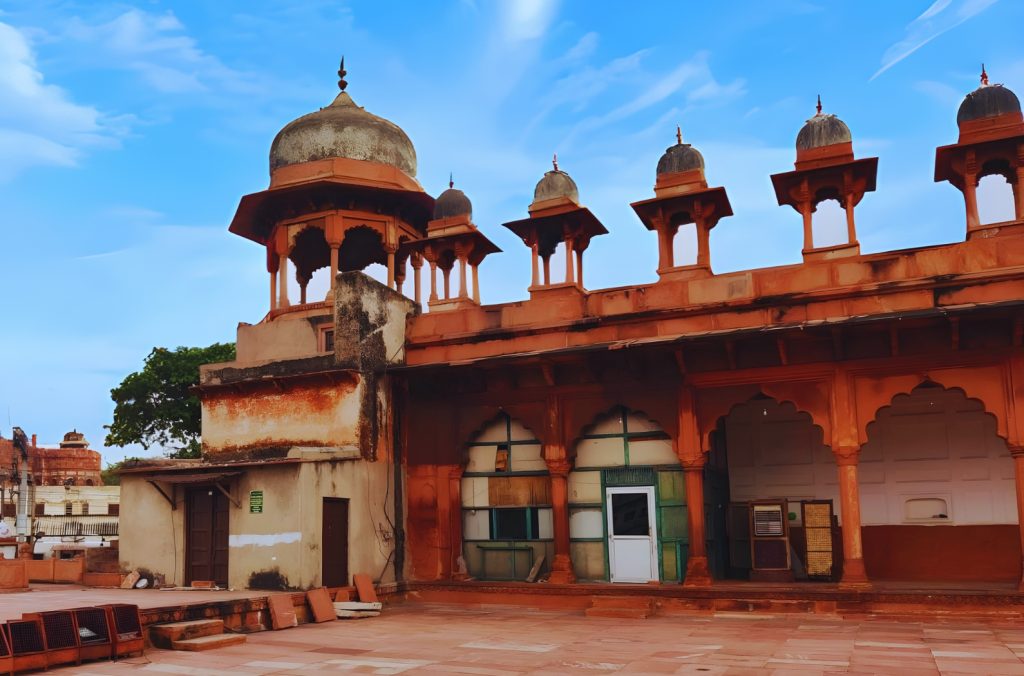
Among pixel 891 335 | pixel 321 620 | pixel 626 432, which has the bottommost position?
pixel 321 620

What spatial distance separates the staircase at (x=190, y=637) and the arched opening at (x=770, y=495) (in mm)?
7625

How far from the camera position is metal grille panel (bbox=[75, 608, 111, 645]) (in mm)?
9500

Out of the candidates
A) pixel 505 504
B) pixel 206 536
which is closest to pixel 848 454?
pixel 505 504

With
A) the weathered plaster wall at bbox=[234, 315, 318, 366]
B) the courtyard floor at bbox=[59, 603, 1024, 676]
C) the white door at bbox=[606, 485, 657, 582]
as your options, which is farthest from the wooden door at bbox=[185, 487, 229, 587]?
the white door at bbox=[606, 485, 657, 582]

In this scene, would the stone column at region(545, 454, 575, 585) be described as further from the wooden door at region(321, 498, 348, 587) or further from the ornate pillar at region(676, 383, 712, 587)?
the wooden door at region(321, 498, 348, 587)

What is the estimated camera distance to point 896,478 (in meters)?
15.4

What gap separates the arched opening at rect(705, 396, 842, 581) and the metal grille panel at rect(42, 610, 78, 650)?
930 centimetres

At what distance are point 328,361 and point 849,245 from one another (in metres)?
8.43

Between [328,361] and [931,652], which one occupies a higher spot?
[328,361]

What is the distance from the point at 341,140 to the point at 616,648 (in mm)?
11596

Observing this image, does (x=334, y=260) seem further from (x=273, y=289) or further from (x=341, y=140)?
(x=341, y=140)

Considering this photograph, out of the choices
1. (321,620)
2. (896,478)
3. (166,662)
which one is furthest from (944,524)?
(166,662)

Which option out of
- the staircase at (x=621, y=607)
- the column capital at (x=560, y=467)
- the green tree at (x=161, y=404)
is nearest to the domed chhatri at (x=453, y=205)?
the column capital at (x=560, y=467)

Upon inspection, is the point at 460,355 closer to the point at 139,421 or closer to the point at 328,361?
the point at 328,361
